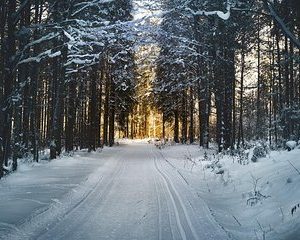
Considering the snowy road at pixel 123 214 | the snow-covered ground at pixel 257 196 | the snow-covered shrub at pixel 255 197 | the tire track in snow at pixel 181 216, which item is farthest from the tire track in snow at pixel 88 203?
the snow-covered shrub at pixel 255 197

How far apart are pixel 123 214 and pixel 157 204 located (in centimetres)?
139

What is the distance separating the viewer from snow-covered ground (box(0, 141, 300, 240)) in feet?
26.0

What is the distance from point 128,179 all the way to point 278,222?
7697 millimetres

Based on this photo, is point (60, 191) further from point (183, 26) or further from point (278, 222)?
point (183, 26)

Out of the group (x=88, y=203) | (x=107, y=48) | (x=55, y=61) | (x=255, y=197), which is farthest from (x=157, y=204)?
(x=107, y=48)

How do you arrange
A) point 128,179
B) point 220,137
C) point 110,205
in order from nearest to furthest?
point 110,205 → point 128,179 → point 220,137

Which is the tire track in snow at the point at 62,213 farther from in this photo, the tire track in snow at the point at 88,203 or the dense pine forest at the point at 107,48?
the dense pine forest at the point at 107,48

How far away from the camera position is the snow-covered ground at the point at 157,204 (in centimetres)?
793

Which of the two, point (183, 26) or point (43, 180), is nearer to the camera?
point (43, 180)

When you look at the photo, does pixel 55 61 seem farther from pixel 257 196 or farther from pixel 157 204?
pixel 257 196

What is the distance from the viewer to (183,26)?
91.9 ft

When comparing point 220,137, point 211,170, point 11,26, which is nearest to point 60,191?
point 11,26

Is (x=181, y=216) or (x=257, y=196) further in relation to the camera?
(x=257, y=196)

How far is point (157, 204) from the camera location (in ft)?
34.7
